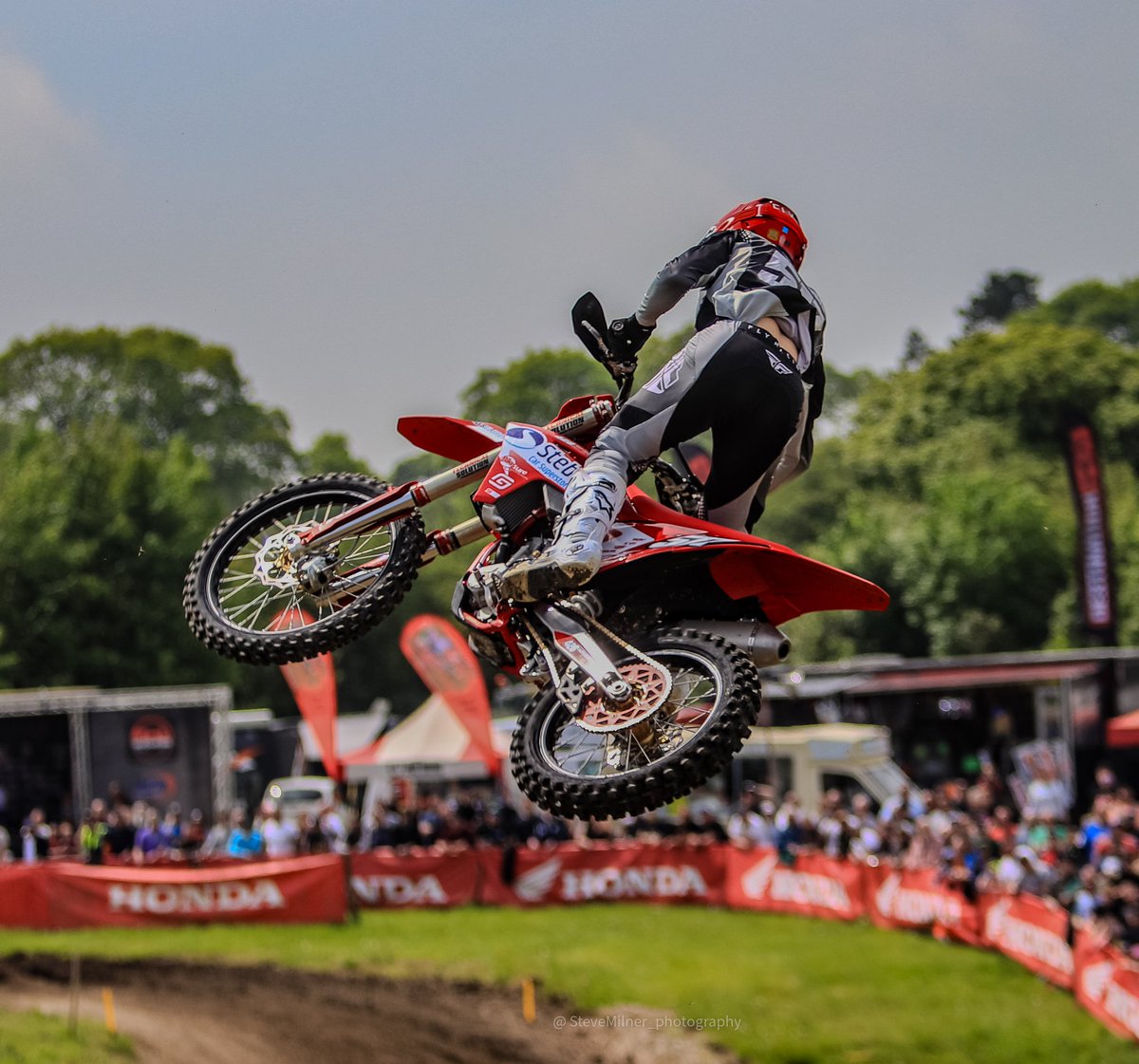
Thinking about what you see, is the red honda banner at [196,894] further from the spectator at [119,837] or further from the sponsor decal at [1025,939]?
the sponsor decal at [1025,939]

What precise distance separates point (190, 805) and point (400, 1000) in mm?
10332

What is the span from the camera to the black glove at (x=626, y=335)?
7.27 meters

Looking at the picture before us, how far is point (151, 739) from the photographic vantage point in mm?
33938

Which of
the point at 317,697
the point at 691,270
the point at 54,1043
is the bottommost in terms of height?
the point at 54,1043

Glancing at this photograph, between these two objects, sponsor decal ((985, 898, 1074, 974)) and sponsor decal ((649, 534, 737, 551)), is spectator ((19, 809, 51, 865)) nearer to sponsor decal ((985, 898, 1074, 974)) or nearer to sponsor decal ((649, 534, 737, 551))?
sponsor decal ((985, 898, 1074, 974))


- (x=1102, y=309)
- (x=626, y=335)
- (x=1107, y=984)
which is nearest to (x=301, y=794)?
(x=1107, y=984)

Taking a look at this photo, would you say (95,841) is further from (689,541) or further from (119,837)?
(689,541)

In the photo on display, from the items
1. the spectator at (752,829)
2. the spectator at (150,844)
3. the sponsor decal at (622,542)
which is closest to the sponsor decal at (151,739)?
the spectator at (150,844)

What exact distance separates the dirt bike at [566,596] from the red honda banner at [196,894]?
23.5 meters

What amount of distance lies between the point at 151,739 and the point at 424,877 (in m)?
6.78

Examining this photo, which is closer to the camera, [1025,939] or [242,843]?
[1025,939]

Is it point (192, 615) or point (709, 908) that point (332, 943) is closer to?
point (709, 908)

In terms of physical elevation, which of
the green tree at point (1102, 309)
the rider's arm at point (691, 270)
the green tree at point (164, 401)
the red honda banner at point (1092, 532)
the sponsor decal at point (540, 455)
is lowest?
the sponsor decal at point (540, 455)

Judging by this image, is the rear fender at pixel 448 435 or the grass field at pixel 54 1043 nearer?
the rear fender at pixel 448 435
